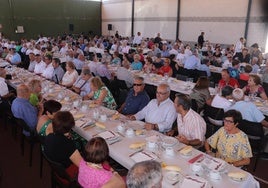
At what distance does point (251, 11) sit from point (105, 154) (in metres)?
14.1

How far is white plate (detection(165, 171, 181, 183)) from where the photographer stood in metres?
2.41

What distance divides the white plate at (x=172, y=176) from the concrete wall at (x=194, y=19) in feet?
43.8

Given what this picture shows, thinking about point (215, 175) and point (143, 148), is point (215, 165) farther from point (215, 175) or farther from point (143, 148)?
point (143, 148)

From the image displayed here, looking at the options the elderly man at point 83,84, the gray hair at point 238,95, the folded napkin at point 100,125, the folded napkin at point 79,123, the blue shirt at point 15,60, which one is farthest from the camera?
the blue shirt at point 15,60

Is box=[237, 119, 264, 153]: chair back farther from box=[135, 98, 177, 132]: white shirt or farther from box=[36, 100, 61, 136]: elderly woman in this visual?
box=[36, 100, 61, 136]: elderly woman

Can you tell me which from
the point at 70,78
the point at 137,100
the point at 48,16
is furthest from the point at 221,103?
the point at 48,16

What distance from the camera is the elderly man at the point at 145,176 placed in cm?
186

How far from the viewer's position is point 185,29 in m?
17.8

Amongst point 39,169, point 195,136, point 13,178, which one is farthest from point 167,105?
point 13,178

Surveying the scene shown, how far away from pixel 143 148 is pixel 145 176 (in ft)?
3.95

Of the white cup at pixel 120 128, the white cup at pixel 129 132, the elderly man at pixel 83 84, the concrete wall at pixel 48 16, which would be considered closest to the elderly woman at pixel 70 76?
the elderly man at pixel 83 84

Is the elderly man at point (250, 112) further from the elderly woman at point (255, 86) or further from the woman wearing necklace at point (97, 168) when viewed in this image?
the woman wearing necklace at point (97, 168)

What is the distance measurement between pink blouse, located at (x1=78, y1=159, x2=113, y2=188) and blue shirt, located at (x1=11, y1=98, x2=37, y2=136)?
2209mm

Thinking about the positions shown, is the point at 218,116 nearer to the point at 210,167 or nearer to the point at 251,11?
the point at 210,167
